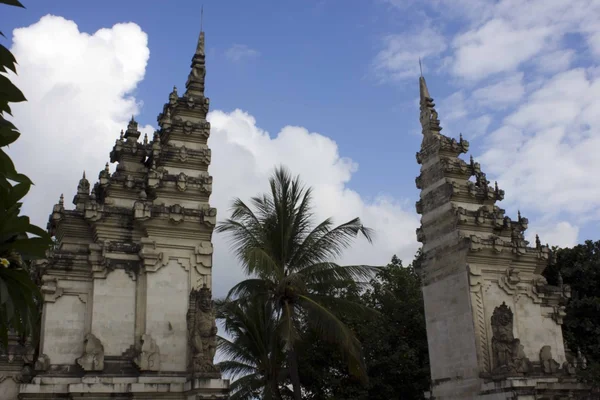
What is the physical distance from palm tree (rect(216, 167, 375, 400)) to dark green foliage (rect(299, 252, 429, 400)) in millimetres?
4674

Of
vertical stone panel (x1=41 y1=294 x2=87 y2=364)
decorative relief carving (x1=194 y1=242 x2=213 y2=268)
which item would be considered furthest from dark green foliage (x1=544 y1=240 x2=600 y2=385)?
vertical stone panel (x1=41 y1=294 x2=87 y2=364)

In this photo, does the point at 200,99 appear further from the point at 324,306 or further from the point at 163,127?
the point at 324,306

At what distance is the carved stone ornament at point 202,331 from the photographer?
51.2 ft

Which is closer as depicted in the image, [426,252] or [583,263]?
[426,252]

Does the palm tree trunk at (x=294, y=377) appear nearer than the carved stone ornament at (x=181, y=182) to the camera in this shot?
No

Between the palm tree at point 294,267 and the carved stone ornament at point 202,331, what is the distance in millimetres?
2367

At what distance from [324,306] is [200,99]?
7.38 meters

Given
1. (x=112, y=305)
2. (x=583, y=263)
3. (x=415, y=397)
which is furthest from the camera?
(x=583, y=263)

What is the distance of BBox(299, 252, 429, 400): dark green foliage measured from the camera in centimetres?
2602

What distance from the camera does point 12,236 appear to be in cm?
363

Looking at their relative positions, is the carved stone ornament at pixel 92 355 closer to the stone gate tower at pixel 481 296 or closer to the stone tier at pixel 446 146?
the stone gate tower at pixel 481 296

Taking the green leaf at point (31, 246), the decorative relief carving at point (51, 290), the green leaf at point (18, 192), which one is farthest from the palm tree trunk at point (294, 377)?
the green leaf at point (18, 192)

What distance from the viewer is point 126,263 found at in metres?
16.9

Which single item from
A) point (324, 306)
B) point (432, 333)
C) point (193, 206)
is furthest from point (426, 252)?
point (193, 206)
